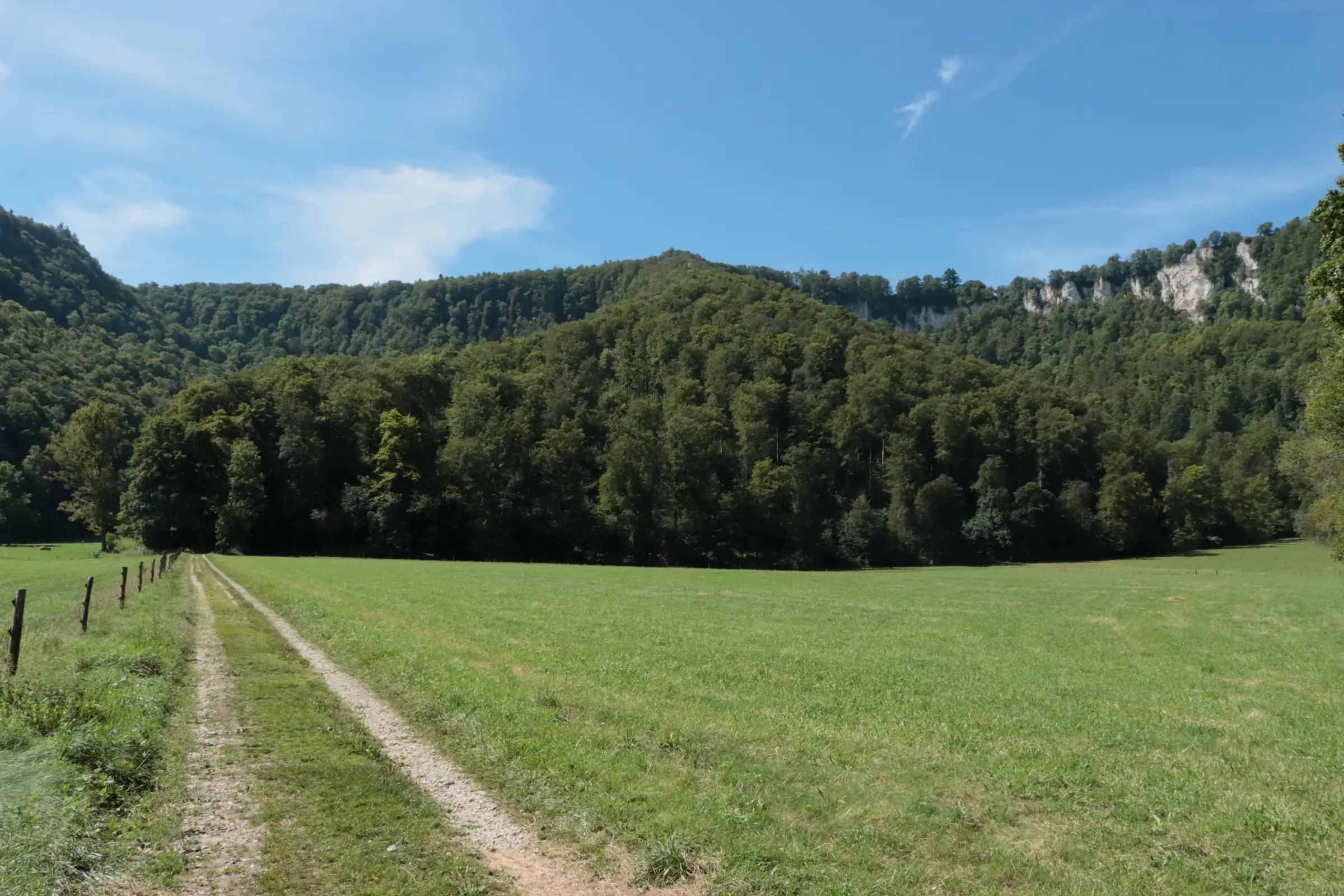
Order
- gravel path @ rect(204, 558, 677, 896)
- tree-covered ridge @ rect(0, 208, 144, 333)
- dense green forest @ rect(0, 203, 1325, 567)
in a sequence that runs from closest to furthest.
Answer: gravel path @ rect(204, 558, 677, 896) < dense green forest @ rect(0, 203, 1325, 567) < tree-covered ridge @ rect(0, 208, 144, 333)

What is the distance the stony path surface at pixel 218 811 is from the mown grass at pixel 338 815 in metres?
0.14

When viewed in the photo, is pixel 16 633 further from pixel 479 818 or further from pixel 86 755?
pixel 479 818

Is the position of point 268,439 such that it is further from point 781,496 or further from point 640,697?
point 640,697

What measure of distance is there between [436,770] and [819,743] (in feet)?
16.5

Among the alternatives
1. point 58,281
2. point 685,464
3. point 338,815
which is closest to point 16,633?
point 338,815

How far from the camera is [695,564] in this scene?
300 ft

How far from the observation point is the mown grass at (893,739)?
7.20 m

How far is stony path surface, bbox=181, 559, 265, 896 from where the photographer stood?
644 centimetres

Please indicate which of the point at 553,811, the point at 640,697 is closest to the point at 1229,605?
the point at 640,697

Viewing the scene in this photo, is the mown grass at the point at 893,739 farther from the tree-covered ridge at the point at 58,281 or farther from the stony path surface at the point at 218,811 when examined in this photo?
the tree-covered ridge at the point at 58,281

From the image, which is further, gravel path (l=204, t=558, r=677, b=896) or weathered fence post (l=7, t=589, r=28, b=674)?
weathered fence post (l=7, t=589, r=28, b=674)

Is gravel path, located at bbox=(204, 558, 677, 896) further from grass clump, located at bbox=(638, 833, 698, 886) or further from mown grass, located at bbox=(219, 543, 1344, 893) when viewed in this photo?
mown grass, located at bbox=(219, 543, 1344, 893)

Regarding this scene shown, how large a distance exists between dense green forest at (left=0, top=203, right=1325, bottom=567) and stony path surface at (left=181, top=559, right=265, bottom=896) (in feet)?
196

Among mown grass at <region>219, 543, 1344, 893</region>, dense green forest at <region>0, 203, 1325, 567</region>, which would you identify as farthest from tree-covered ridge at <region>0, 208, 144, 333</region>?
mown grass at <region>219, 543, 1344, 893</region>
